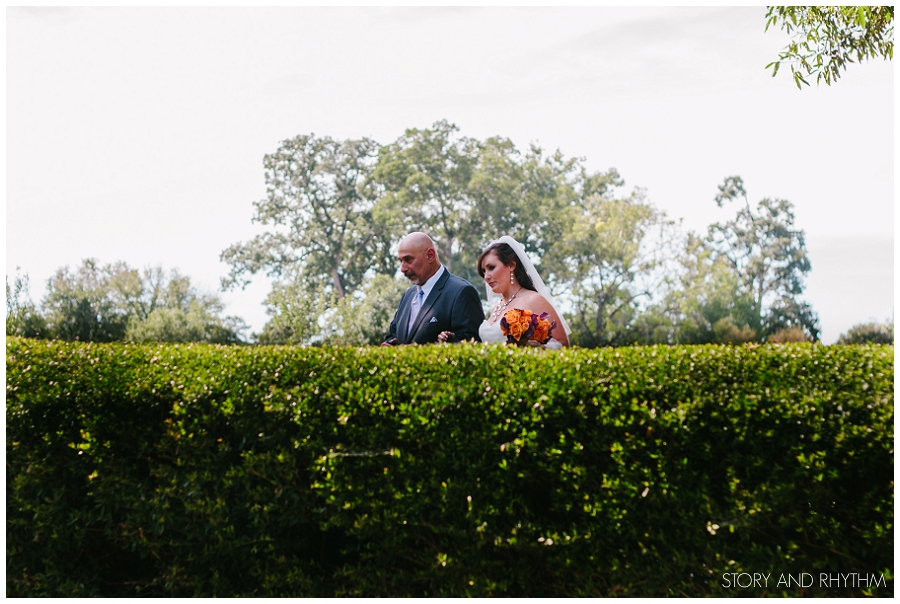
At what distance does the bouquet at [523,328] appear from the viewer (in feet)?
18.6

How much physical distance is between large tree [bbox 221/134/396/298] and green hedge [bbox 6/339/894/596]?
29807 mm

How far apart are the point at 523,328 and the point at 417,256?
1.39 meters

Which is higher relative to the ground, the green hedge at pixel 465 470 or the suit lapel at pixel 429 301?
the suit lapel at pixel 429 301

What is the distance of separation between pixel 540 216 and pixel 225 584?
3164cm

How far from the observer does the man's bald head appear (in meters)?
6.62

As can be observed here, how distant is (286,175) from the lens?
35.2 metres

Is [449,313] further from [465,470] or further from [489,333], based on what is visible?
[465,470]

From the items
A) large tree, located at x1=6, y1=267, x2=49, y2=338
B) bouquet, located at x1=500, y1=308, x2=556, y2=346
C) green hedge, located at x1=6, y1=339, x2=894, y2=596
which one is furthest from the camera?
large tree, located at x1=6, y1=267, x2=49, y2=338

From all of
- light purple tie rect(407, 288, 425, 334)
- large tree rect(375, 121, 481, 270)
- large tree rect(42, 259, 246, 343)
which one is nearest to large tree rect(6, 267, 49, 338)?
large tree rect(42, 259, 246, 343)

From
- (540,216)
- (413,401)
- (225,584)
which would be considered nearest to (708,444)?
(413,401)

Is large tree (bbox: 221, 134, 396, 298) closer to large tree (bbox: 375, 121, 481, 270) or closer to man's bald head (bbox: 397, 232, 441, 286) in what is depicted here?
large tree (bbox: 375, 121, 481, 270)

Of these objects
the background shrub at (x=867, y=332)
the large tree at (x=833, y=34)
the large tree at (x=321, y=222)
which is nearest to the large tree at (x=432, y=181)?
the large tree at (x=321, y=222)

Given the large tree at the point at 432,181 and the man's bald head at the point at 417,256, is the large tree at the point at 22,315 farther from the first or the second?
the man's bald head at the point at 417,256

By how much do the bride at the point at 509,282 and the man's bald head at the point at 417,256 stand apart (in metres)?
0.45
